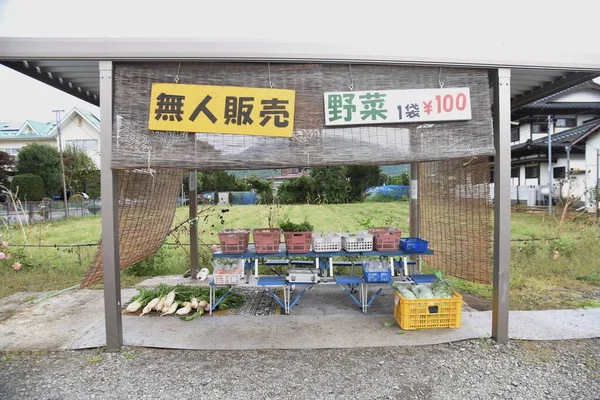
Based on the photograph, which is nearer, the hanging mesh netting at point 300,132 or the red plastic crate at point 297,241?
the hanging mesh netting at point 300,132

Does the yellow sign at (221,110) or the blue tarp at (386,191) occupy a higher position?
the yellow sign at (221,110)

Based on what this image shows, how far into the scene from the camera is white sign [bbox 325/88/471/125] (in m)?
3.23

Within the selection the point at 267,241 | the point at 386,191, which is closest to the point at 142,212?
the point at 267,241

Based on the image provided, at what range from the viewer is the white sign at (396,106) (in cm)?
323

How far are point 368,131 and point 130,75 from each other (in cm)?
240

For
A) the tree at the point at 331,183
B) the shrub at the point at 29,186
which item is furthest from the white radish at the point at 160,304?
the shrub at the point at 29,186

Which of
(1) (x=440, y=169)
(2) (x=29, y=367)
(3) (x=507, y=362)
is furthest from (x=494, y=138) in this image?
(2) (x=29, y=367)

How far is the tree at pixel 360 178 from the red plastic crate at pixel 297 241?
9157mm

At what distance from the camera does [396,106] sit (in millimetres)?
3285

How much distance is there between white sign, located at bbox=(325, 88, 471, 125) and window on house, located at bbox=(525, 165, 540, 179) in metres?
19.4

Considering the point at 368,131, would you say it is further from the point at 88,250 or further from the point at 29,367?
the point at 88,250

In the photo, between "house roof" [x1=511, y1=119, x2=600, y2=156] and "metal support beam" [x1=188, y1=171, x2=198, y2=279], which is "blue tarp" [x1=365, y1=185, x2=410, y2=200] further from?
"metal support beam" [x1=188, y1=171, x2=198, y2=279]

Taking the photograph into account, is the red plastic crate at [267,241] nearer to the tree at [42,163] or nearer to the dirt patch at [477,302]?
the dirt patch at [477,302]

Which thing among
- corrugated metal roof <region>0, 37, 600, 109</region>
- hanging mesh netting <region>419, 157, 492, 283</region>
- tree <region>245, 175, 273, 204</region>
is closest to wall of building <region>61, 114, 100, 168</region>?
tree <region>245, 175, 273, 204</region>
